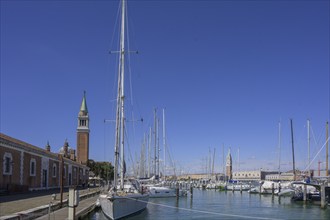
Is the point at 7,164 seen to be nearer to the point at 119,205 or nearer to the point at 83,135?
the point at 119,205

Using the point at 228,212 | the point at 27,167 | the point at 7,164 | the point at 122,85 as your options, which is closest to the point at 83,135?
the point at 27,167

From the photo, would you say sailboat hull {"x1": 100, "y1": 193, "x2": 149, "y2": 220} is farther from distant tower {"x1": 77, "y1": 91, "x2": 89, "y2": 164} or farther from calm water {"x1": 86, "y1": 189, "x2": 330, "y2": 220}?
distant tower {"x1": 77, "y1": 91, "x2": 89, "y2": 164}

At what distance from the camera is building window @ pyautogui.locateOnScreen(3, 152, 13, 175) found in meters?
39.9

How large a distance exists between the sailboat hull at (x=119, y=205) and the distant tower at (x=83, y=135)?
249 feet

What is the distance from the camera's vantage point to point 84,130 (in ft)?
362

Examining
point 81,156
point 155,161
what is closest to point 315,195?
point 155,161

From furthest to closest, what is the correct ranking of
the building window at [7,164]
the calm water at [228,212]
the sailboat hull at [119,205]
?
1. the building window at [7,164]
2. the calm water at [228,212]
3. the sailboat hull at [119,205]

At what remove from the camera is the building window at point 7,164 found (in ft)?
131

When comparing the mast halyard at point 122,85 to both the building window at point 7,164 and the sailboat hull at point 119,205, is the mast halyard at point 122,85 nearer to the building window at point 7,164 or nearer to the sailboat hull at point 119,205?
the sailboat hull at point 119,205

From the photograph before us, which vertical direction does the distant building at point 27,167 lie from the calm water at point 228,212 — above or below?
above

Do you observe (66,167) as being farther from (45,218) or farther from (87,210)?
(45,218)

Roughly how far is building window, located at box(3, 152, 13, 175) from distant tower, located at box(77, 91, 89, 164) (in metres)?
66.6

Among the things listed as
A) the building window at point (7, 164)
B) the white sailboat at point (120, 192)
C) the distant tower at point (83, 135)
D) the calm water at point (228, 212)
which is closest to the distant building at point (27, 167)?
the building window at point (7, 164)

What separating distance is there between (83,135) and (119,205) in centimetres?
8138
